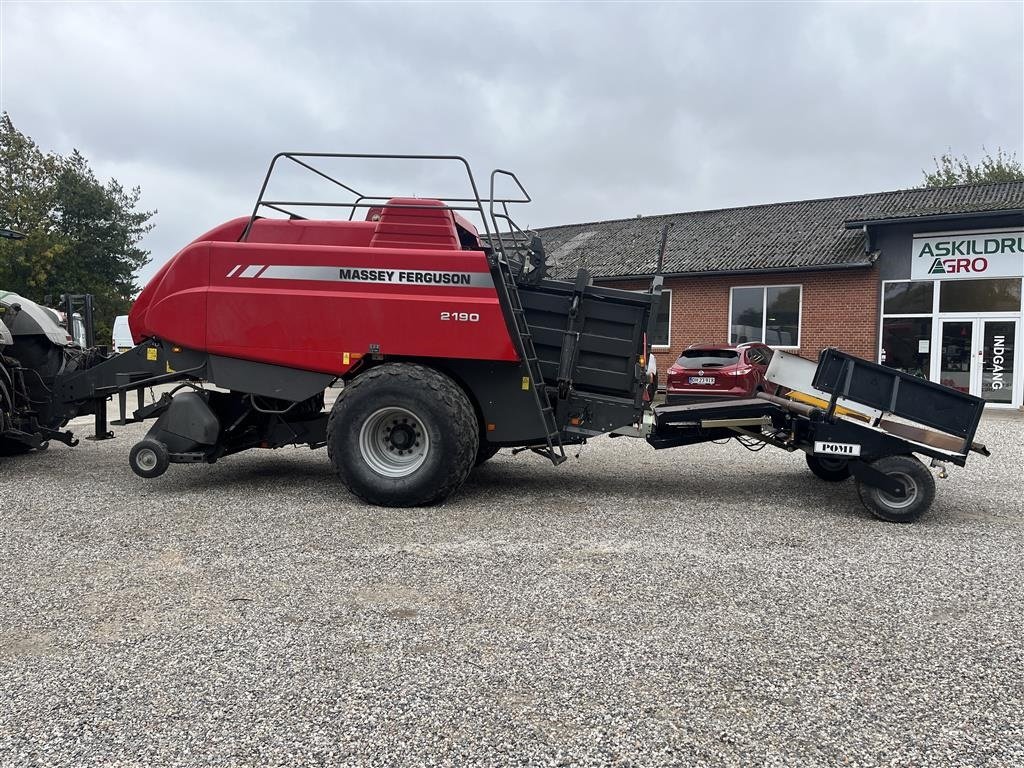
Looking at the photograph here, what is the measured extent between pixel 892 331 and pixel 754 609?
16476 mm

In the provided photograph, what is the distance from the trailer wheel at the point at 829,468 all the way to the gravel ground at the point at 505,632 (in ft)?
3.32

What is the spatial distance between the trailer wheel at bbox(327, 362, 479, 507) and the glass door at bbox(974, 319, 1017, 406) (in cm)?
1571

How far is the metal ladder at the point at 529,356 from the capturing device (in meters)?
6.09

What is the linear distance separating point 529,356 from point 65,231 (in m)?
40.3

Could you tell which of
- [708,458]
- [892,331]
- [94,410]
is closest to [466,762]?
[94,410]

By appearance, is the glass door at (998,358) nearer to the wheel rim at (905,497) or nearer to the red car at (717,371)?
the red car at (717,371)

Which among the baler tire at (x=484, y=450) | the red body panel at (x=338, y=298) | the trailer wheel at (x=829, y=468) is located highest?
the red body panel at (x=338, y=298)

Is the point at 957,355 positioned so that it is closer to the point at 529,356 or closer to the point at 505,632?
the point at 529,356

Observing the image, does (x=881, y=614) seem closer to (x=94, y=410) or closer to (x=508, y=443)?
(x=508, y=443)

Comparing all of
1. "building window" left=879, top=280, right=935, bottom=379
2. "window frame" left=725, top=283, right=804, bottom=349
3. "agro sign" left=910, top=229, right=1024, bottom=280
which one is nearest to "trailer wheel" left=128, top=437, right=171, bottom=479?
"window frame" left=725, top=283, right=804, bottom=349

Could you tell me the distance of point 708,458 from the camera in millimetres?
9172

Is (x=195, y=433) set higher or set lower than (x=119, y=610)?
higher

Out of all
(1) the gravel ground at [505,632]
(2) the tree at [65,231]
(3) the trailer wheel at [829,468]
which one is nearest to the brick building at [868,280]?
(3) the trailer wheel at [829,468]

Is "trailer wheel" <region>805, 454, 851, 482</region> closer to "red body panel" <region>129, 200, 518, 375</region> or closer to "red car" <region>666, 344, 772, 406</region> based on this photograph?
"red body panel" <region>129, 200, 518, 375</region>
